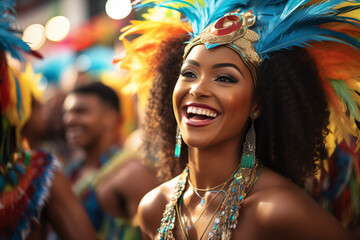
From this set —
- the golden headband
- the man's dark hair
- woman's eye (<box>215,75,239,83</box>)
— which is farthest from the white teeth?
the man's dark hair

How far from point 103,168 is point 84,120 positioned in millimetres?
686

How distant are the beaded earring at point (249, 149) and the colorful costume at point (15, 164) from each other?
4.67 ft

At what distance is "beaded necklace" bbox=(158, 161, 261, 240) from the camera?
2.28 m

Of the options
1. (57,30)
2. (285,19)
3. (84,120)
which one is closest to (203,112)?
(285,19)

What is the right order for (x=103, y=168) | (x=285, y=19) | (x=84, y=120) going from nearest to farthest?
(x=285, y=19) < (x=103, y=168) < (x=84, y=120)

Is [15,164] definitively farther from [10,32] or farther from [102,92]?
[102,92]

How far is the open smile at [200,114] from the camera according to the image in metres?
2.36

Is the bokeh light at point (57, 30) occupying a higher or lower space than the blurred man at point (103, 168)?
lower

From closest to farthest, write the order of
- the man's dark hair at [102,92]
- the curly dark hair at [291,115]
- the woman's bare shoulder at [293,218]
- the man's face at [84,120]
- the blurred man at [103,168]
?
1. the woman's bare shoulder at [293,218]
2. the curly dark hair at [291,115]
3. the blurred man at [103,168]
4. the man's face at [84,120]
5. the man's dark hair at [102,92]

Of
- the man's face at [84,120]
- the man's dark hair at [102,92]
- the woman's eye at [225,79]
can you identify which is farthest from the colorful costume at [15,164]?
the man's dark hair at [102,92]

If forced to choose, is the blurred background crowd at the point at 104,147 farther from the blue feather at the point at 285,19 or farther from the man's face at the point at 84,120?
the blue feather at the point at 285,19

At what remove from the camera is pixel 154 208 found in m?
2.71

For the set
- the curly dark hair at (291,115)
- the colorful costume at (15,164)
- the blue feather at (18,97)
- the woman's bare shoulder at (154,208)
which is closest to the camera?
the curly dark hair at (291,115)

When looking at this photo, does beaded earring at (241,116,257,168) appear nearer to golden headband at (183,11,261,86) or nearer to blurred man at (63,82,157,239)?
golden headband at (183,11,261,86)
